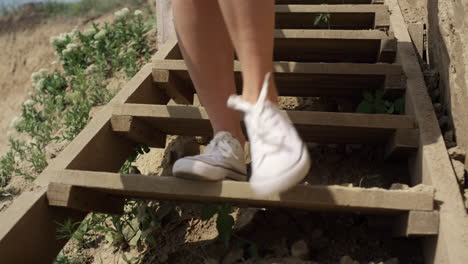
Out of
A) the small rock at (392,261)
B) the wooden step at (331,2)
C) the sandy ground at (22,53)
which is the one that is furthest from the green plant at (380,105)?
the sandy ground at (22,53)

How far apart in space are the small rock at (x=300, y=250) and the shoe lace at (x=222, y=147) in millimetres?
300

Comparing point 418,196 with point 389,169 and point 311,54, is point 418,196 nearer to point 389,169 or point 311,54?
point 389,169

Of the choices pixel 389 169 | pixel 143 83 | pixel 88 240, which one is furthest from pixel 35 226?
pixel 389 169

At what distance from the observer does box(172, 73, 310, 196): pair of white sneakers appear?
→ 134cm

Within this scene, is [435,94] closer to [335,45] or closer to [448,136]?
[448,136]

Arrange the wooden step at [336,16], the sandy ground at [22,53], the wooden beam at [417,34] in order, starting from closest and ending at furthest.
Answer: the wooden beam at [417,34] → the wooden step at [336,16] → the sandy ground at [22,53]

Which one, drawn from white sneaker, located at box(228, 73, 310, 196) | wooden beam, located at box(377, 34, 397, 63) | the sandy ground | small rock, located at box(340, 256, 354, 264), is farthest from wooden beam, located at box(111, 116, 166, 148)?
the sandy ground

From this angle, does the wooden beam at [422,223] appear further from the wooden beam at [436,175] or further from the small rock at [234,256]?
the small rock at [234,256]

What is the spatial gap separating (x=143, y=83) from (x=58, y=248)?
0.72 metres

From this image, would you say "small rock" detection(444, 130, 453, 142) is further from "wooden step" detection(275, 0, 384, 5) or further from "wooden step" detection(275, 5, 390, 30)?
"wooden step" detection(275, 0, 384, 5)

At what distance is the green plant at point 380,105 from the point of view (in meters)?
1.97

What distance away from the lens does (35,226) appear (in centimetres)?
157

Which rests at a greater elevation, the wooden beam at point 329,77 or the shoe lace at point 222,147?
the shoe lace at point 222,147

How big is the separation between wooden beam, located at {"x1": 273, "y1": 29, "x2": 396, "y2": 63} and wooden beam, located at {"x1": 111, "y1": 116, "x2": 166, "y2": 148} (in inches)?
27.4
